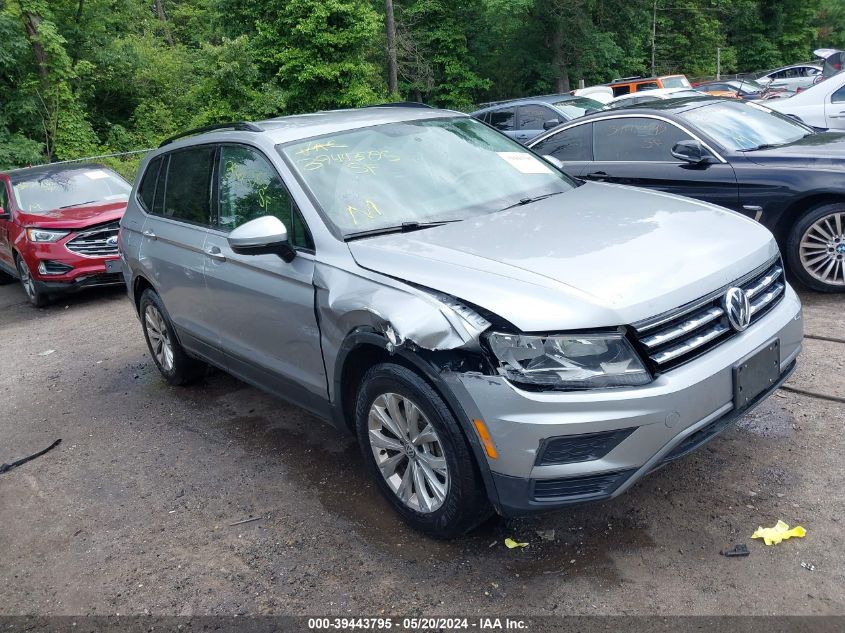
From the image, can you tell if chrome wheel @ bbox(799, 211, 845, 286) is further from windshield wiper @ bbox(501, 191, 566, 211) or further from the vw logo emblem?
the vw logo emblem

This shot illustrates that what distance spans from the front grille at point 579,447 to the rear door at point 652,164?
411 centimetres

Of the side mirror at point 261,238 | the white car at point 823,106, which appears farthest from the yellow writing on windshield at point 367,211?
the white car at point 823,106

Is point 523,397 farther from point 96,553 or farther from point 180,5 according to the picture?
point 180,5

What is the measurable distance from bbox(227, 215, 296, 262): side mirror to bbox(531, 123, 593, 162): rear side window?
14.0ft

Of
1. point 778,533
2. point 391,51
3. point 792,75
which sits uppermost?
point 391,51

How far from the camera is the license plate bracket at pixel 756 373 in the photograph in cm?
Answer: 297

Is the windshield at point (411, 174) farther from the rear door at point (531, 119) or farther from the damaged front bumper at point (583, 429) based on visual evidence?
the rear door at point (531, 119)

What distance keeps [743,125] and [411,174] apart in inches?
161

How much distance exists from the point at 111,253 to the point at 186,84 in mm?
20672

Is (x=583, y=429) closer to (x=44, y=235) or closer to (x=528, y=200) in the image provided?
(x=528, y=200)

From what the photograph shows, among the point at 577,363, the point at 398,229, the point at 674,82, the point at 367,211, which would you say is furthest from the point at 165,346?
the point at 674,82

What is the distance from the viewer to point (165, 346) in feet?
18.4

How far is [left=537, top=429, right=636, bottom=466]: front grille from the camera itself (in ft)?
8.87

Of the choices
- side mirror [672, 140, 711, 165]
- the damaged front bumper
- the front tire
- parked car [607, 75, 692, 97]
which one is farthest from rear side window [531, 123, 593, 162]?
parked car [607, 75, 692, 97]
